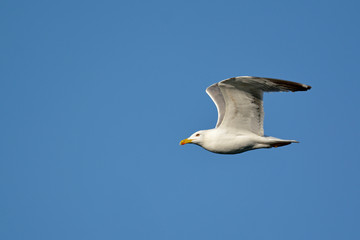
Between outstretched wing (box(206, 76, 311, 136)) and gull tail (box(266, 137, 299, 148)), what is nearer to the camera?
outstretched wing (box(206, 76, 311, 136))

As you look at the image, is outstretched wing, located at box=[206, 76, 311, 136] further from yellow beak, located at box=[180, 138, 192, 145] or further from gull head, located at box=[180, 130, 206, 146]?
yellow beak, located at box=[180, 138, 192, 145]

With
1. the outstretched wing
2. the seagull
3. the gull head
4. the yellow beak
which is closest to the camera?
the outstretched wing

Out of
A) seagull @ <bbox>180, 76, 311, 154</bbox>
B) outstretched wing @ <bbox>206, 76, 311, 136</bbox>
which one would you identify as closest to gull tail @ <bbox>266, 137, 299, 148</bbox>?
seagull @ <bbox>180, 76, 311, 154</bbox>

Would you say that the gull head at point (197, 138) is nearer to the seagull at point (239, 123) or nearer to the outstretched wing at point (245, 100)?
the seagull at point (239, 123)

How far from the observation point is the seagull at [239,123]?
13281 mm

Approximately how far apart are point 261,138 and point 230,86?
2318mm

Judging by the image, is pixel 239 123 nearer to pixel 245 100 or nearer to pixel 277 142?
pixel 245 100

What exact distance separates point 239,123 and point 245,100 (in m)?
1.03

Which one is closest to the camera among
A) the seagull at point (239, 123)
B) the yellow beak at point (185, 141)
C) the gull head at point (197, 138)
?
the seagull at point (239, 123)

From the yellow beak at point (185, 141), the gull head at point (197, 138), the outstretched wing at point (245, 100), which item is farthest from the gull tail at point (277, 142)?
the yellow beak at point (185, 141)

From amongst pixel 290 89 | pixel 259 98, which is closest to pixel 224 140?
pixel 259 98

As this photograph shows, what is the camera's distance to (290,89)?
12.8 m

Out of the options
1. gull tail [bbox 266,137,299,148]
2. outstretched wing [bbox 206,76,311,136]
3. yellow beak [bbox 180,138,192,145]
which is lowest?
gull tail [bbox 266,137,299,148]

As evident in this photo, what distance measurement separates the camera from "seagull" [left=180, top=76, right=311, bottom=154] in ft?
43.6
